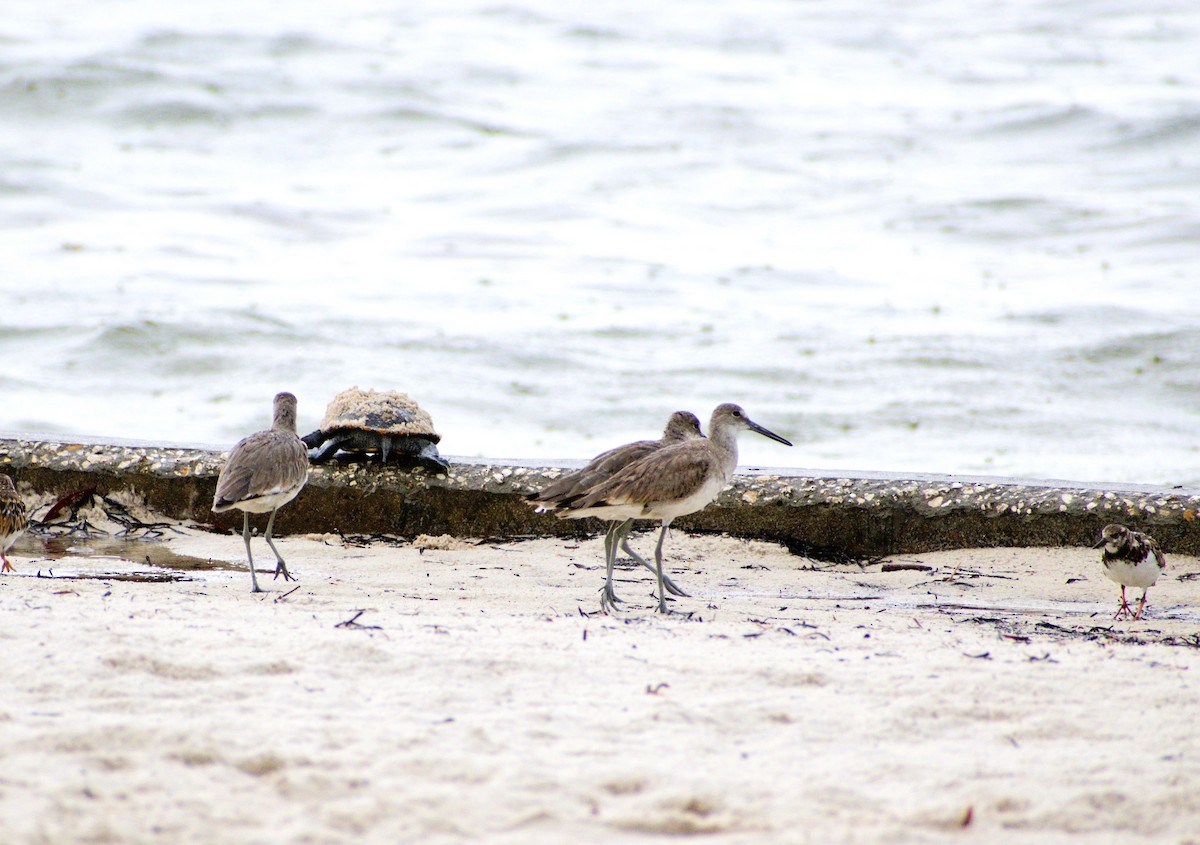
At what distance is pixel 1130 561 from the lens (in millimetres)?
5281

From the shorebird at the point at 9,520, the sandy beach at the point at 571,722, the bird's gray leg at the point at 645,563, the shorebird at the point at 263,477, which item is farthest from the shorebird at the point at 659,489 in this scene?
the shorebird at the point at 9,520

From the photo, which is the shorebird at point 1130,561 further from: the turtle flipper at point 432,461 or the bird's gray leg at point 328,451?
the bird's gray leg at point 328,451

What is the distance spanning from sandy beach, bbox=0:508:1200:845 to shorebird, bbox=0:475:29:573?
2.21 feet

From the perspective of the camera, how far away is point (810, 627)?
451cm

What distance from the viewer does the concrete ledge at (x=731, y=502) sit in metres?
6.32

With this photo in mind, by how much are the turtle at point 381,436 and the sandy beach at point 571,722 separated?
5.82ft

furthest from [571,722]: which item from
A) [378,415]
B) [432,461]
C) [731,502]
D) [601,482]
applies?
[378,415]

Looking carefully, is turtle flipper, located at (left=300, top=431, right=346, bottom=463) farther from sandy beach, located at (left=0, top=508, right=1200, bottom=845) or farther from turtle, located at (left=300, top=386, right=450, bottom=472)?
sandy beach, located at (left=0, top=508, right=1200, bottom=845)

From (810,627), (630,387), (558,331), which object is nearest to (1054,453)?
(630,387)

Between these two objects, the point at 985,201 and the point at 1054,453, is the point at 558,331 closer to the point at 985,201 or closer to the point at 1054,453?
the point at 1054,453

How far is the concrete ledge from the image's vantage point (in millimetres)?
6320

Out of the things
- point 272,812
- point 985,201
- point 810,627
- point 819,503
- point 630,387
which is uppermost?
point 985,201

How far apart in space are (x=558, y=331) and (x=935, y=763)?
13079 mm

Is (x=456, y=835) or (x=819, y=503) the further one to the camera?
(x=819, y=503)
